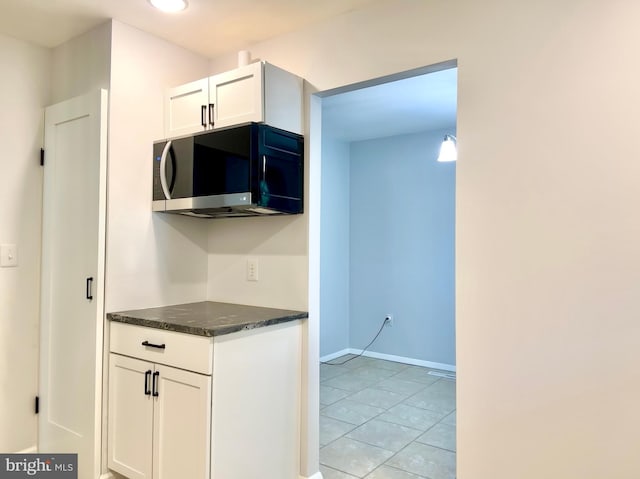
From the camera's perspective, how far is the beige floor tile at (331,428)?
283cm

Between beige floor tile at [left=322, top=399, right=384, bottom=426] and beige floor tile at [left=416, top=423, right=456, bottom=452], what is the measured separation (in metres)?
0.45

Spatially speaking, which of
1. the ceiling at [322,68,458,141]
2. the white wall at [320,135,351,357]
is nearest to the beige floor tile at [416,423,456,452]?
the white wall at [320,135,351,357]

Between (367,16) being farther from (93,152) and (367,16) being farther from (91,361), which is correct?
(91,361)

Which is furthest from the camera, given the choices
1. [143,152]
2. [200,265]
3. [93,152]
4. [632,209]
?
[200,265]

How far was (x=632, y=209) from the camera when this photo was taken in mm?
1514

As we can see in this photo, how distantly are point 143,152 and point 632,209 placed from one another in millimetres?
2251

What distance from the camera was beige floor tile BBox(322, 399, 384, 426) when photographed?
124 inches

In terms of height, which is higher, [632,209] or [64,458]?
[632,209]

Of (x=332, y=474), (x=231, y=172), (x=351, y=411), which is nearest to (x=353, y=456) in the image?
(x=332, y=474)

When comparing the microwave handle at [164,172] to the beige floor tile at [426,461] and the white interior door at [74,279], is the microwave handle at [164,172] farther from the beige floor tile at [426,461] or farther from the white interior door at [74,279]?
the beige floor tile at [426,461]

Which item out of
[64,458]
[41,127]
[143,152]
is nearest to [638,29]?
[143,152]

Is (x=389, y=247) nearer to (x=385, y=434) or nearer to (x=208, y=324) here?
(x=385, y=434)

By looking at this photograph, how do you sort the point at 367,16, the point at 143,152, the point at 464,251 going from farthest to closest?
the point at 143,152 < the point at 367,16 < the point at 464,251

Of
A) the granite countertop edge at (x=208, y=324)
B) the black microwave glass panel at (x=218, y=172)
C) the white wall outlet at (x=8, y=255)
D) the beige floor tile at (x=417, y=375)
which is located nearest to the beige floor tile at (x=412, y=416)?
the beige floor tile at (x=417, y=375)
